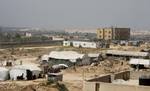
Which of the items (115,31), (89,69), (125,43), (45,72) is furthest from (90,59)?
(115,31)

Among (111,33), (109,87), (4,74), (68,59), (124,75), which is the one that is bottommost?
(111,33)

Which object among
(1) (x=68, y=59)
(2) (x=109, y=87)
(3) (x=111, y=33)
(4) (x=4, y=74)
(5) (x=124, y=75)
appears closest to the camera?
(2) (x=109, y=87)

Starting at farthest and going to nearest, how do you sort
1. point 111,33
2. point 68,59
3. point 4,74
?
point 111,33 → point 68,59 → point 4,74

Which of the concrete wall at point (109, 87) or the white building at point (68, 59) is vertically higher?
the concrete wall at point (109, 87)

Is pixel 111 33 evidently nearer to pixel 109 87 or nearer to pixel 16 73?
pixel 16 73

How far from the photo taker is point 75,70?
38.3 m

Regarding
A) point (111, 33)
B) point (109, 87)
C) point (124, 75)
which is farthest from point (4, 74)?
point (111, 33)

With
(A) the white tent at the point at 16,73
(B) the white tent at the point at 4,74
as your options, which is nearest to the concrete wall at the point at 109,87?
(A) the white tent at the point at 16,73

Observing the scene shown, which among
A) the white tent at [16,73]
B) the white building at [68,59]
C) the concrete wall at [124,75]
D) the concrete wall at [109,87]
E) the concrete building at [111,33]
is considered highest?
the concrete wall at [109,87]

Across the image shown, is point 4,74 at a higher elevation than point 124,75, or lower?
lower

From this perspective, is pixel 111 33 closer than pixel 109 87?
No

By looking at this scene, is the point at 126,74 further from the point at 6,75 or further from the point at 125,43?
the point at 125,43

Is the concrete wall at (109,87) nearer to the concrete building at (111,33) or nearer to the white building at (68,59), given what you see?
the white building at (68,59)

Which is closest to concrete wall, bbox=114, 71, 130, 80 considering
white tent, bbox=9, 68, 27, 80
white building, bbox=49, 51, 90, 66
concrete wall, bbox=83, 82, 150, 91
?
concrete wall, bbox=83, 82, 150, 91
